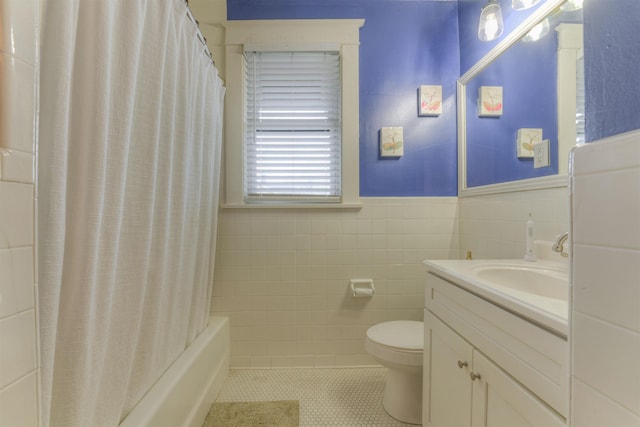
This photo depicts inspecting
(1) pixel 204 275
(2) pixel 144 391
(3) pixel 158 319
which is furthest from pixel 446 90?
(2) pixel 144 391

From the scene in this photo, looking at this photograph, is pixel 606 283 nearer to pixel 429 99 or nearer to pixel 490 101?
pixel 490 101

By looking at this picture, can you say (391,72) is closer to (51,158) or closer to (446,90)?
(446,90)

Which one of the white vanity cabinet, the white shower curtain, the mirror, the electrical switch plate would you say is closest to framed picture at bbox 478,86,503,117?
the mirror

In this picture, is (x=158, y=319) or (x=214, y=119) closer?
(x=158, y=319)

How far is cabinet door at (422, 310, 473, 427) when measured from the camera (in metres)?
0.91

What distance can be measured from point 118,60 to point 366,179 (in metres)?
1.39

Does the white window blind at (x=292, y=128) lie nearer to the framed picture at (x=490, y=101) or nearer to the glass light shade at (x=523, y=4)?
the framed picture at (x=490, y=101)

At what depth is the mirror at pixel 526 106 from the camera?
108cm

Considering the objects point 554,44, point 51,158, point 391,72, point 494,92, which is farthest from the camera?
point 391,72

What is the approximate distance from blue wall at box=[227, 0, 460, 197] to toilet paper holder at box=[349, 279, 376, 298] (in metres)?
0.57

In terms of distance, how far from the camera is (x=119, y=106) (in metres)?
0.78

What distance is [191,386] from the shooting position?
47.8 inches

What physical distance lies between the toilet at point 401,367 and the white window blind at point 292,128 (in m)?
0.90

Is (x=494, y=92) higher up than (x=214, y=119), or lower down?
higher up
